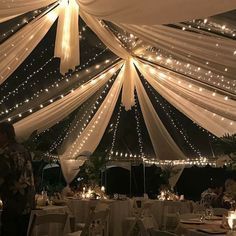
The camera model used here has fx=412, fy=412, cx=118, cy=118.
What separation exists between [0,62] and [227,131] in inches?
158

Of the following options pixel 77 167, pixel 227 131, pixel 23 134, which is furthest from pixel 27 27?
pixel 77 167

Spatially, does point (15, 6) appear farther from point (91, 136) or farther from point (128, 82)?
point (91, 136)

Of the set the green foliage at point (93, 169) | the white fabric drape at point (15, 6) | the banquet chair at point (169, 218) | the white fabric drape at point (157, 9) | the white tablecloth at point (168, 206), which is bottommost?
the banquet chair at point (169, 218)

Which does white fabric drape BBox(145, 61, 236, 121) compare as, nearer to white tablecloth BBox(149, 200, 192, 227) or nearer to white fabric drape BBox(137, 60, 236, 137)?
white fabric drape BBox(137, 60, 236, 137)

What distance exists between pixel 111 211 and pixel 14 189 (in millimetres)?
3970

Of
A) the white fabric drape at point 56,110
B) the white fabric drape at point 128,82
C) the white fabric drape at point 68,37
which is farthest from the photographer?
the white fabric drape at point 56,110

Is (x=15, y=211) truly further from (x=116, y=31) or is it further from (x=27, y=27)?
(x=116, y=31)

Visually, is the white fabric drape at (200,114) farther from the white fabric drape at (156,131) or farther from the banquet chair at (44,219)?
the banquet chair at (44,219)

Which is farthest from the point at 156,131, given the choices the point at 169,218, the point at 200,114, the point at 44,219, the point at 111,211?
the point at 44,219

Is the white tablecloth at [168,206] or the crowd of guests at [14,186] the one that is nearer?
the crowd of guests at [14,186]

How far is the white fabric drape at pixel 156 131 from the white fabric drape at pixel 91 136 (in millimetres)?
488

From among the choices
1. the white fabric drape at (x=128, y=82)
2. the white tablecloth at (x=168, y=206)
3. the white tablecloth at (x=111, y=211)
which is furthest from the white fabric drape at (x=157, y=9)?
the white tablecloth at (x=168, y=206)

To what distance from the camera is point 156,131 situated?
941 cm

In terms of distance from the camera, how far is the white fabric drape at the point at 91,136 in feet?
28.2
